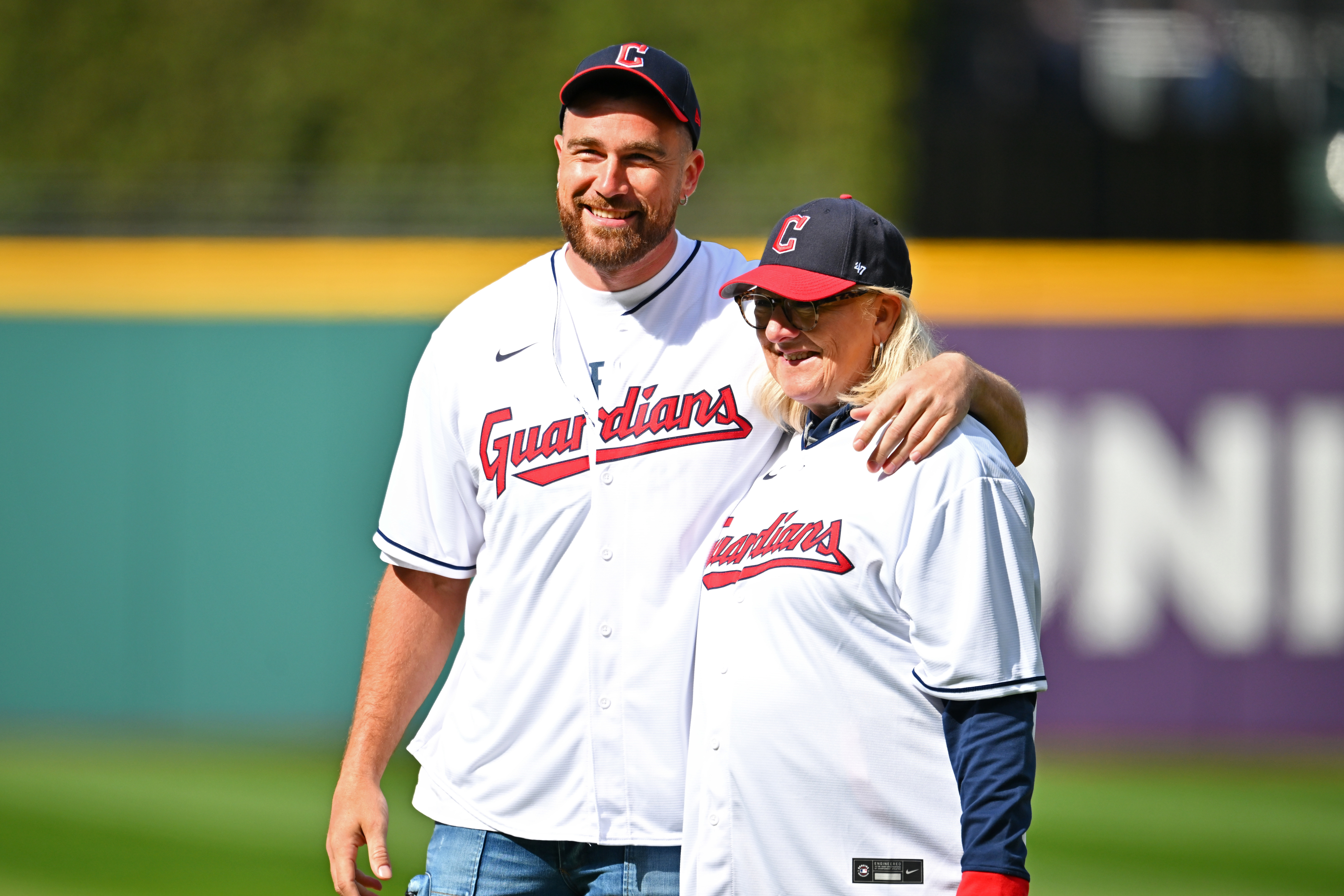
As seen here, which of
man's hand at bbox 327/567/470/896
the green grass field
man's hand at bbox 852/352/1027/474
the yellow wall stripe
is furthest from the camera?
the yellow wall stripe

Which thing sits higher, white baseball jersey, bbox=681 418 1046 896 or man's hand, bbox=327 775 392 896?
white baseball jersey, bbox=681 418 1046 896

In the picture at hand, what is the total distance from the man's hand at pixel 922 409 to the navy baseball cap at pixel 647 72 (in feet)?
1.86

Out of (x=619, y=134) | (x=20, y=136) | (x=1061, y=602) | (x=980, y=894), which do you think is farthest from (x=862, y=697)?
(x=20, y=136)

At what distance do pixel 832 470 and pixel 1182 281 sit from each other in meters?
5.34

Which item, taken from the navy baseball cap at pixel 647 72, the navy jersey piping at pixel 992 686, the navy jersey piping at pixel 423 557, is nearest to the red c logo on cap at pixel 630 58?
the navy baseball cap at pixel 647 72

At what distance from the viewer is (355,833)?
2.31 metres

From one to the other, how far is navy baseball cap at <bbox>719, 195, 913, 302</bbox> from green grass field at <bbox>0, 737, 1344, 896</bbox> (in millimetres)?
3259

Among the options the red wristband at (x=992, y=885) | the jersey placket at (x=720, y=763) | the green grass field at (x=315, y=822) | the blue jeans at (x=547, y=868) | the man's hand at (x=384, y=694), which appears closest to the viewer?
the red wristband at (x=992, y=885)

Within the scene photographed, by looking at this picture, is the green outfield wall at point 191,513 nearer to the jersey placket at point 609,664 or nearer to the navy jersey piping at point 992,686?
the jersey placket at point 609,664

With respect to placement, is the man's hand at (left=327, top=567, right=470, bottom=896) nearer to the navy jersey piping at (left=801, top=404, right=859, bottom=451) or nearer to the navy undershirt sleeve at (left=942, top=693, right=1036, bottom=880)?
the navy jersey piping at (left=801, top=404, right=859, bottom=451)

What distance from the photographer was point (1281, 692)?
650 cm

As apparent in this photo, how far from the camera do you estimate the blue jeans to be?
7.23ft

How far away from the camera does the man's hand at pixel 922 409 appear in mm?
1885

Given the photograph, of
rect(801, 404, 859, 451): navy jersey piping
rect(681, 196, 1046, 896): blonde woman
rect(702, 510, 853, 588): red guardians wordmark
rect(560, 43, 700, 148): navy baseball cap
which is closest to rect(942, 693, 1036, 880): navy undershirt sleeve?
rect(681, 196, 1046, 896): blonde woman
